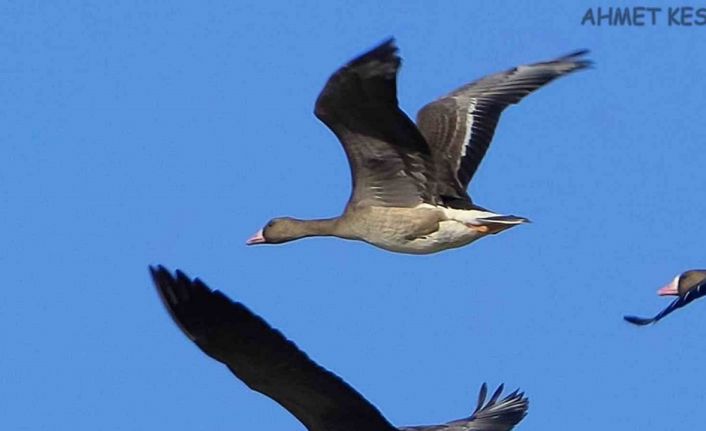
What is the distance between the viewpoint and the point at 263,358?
516 inches

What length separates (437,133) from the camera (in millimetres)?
18984

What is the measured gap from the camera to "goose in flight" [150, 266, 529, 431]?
12.7m

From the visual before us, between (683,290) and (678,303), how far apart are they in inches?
19.3

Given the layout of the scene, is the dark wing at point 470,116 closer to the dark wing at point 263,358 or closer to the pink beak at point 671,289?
the pink beak at point 671,289

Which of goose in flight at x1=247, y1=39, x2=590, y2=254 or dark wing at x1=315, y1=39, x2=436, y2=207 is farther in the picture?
goose in flight at x1=247, y1=39, x2=590, y2=254

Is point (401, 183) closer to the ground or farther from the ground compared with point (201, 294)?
farther from the ground

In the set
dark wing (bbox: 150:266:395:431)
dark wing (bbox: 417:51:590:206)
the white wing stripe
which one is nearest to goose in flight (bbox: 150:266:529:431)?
dark wing (bbox: 150:266:395:431)

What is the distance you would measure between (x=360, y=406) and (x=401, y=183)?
4670 mm

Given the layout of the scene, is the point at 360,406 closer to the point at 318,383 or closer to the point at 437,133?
the point at 318,383

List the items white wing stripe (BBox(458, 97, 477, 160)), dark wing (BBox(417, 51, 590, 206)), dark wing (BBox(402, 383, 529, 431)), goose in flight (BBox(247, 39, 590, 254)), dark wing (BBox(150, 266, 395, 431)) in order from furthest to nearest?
1. white wing stripe (BBox(458, 97, 477, 160))
2. dark wing (BBox(417, 51, 590, 206))
3. goose in flight (BBox(247, 39, 590, 254))
4. dark wing (BBox(402, 383, 529, 431))
5. dark wing (BBox(150, 266, 395, 431))

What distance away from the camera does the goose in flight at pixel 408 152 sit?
16438mm

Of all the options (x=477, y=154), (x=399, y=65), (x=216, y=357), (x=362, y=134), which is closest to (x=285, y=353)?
(x=216, y=357)

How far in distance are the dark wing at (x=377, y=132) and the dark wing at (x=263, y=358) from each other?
3005mm

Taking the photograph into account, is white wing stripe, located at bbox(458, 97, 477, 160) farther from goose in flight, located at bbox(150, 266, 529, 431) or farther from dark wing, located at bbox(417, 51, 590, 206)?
goose in flight, located at bbox(150, 266, 529, 431)
